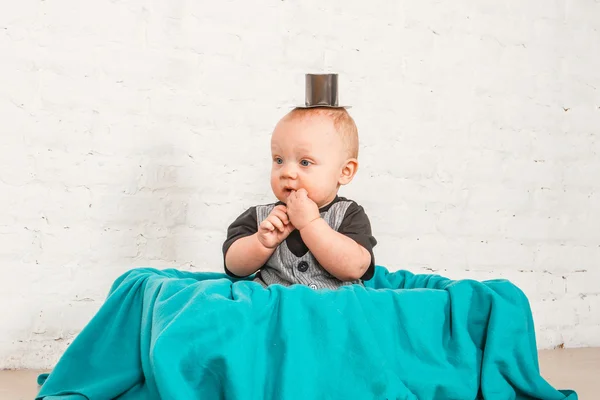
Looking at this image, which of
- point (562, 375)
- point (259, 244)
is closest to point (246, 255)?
point (259, 244)

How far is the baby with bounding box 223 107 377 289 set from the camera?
1.74m

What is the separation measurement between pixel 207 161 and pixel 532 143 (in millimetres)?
1123

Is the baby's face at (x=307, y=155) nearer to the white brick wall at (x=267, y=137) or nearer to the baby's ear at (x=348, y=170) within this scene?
the baby's ear at (x=348, y=170)

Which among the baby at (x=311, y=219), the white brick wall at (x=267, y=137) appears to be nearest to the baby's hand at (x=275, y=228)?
the baby at (x=311, y=219)

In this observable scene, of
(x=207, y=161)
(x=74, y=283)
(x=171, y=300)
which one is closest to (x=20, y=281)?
(x=74, y=283)

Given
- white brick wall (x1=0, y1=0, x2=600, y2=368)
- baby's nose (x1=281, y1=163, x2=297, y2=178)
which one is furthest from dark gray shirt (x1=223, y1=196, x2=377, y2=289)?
white brick wall (x1=0, y1=0, x2=600, y2=368)

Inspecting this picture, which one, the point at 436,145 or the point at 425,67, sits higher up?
the point at 425,67

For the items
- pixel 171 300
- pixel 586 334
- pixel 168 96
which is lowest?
pixel 586 334

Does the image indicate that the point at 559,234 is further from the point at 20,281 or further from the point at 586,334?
the point at 20,281

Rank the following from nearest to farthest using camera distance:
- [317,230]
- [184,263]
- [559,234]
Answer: [317,230] → [184,263] → [559,234]

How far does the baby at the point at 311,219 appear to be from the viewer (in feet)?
5.69

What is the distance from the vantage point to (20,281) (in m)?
2.21

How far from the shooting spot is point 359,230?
1.82 metres

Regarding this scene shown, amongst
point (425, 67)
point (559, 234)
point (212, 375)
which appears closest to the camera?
point (212, 375)
